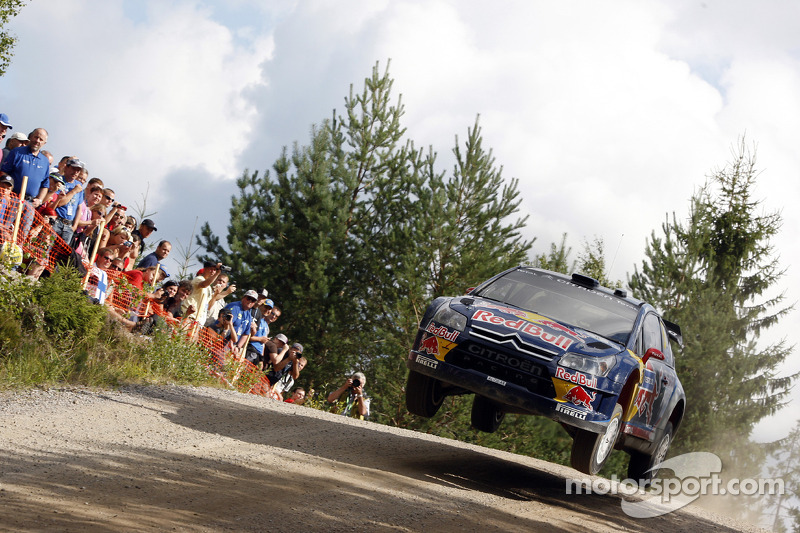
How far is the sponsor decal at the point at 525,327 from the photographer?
7.92 meters

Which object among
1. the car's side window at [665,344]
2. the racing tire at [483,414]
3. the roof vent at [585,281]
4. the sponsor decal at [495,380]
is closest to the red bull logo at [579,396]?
the sponsor decal at [495,380]

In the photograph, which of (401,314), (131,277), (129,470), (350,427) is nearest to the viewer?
(129,470)

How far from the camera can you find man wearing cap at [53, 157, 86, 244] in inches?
433

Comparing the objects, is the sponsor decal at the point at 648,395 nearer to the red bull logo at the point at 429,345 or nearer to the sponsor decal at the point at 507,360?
the sponsor decal at the point at 507,360

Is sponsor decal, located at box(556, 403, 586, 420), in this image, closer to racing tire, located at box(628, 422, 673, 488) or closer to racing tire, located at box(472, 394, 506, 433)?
racing tire, located at box(472, 394, 506, 433)

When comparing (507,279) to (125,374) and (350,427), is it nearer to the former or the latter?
(350,427)

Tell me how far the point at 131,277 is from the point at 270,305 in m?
3.08

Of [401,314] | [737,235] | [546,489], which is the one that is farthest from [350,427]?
[737,235]

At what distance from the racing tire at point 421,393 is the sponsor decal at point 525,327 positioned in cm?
102

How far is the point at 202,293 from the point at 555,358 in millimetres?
7353

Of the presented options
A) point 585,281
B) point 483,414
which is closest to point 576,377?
point 585,281

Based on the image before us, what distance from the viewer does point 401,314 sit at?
24.6m

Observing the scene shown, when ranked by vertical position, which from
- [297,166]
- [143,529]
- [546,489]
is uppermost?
[297,166]

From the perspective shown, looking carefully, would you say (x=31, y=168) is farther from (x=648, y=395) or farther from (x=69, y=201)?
(x=648, y=395)
